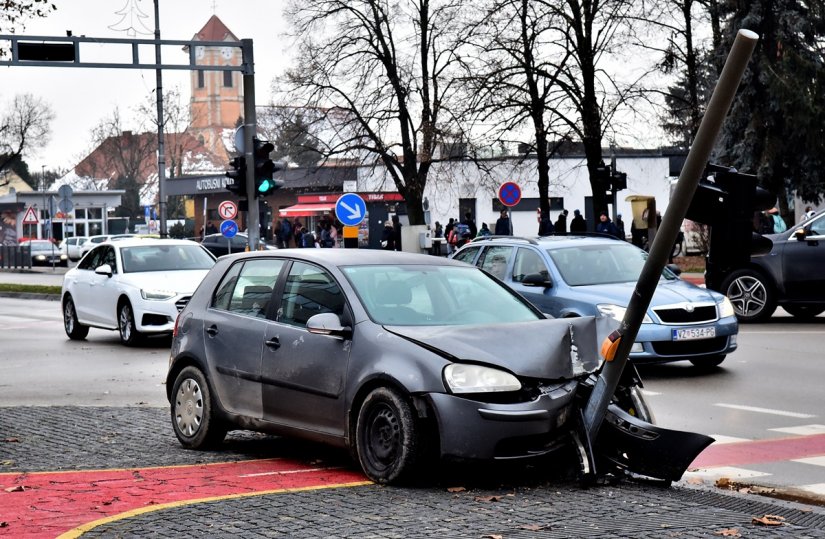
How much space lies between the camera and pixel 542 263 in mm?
15148

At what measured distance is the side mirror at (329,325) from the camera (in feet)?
26.3

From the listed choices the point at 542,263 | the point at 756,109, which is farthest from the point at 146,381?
the point at 756,109

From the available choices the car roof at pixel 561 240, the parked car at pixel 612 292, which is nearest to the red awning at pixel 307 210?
the car roof at pixel 561 240

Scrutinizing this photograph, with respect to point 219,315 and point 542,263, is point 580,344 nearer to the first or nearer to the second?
point 219,315

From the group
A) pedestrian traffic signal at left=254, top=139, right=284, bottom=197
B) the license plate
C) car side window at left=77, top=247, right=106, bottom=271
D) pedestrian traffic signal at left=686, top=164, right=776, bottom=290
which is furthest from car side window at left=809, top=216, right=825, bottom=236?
pedestrian traffic signal at left=686, top=164, right=776, bottom=290

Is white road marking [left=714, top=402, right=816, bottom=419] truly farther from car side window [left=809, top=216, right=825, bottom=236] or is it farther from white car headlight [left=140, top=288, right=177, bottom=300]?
white car headlight [left=140, top=288, right=177, bottom=300]

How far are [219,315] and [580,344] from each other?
2822 millimetres

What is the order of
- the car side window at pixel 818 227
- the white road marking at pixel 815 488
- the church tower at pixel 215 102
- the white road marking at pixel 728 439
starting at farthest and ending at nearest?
the church tower at pixel 215 102 < the car side window at pixel 818 227 < the white road marking at pixel 728 439 < the white road marking at pixel 815 488

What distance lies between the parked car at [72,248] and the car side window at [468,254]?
5615cm

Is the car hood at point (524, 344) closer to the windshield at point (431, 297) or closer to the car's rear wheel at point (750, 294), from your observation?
the windshield at point (431, 297)

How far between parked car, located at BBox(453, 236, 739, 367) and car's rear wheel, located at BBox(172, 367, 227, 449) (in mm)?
5477

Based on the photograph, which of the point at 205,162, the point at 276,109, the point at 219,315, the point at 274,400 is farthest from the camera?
the point at 205,162

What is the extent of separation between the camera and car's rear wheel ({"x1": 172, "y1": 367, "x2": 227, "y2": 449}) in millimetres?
9164

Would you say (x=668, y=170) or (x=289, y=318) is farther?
(x=668, y=170)
